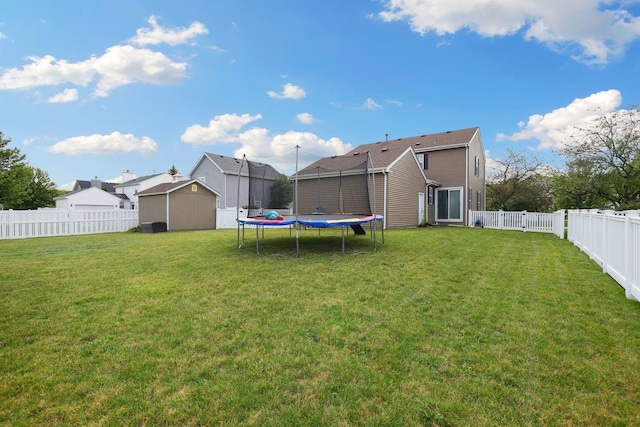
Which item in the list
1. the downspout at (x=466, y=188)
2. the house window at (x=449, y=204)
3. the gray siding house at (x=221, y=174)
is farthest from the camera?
the gray siding house at (x=221, y=174)

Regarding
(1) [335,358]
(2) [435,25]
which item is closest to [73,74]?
(2) [435,25]

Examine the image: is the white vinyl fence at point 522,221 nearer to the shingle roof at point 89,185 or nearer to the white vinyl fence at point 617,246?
the white vinyl fence at point 617,246

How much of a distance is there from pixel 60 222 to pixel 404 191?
49.2 feet

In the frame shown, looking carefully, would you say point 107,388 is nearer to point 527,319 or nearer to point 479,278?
point 527,319

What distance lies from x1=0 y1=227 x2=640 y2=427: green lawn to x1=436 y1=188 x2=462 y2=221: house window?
1344 centimetres

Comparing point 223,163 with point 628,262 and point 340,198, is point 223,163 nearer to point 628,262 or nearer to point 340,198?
point 340,198

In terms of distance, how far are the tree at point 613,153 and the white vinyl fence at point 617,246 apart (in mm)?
10027

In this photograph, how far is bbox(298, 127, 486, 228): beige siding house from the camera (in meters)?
14.2

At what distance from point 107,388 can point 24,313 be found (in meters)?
2.13

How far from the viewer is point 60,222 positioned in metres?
12.3

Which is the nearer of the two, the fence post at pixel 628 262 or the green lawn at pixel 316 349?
the green lawn at pixel 316 349

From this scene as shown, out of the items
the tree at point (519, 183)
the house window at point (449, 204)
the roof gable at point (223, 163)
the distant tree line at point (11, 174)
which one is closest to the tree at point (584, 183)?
the house window at point (449, 204)

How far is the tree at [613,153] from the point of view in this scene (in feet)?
44.6

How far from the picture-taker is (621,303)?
356cm
